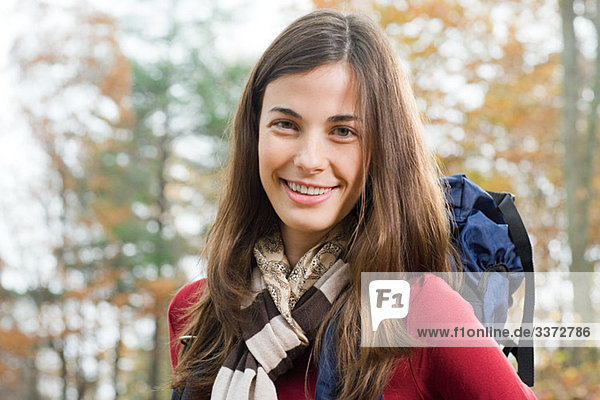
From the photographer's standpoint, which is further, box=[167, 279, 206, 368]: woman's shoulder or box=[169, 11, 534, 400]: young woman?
box=[167, 279, 206, 368]: woman's shoulder

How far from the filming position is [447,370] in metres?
1.47

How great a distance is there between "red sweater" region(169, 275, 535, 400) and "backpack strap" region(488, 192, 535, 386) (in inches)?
8.1

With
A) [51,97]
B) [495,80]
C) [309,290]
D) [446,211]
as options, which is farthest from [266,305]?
[51,97]

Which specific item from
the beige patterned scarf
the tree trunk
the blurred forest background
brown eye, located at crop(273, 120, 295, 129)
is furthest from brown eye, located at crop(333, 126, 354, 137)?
the blurred forest background

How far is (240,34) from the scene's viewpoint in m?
15.5

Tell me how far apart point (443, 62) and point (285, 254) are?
7.83 m

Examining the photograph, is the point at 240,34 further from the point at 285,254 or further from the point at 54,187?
the point at 285,254

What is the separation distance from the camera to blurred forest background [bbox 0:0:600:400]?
31.7 ft

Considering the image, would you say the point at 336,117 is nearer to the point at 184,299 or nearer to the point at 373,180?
the point at 373,180

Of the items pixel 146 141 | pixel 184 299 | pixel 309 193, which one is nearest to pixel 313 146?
pixel 309 193

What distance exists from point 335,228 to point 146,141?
573 inches

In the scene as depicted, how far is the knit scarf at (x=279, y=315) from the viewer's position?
169 cm

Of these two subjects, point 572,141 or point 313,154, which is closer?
point 313,154

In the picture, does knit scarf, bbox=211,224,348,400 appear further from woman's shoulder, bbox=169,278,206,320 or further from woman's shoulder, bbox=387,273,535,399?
woman's shoulder, bbox=169,278,206,320
